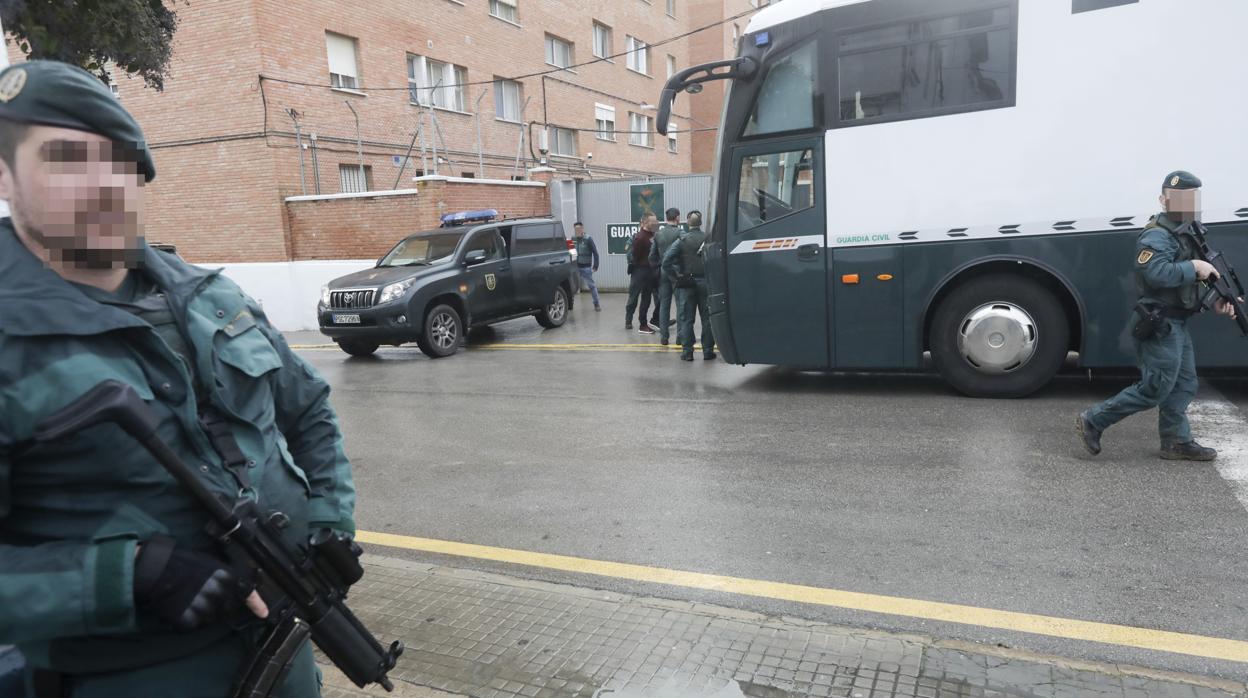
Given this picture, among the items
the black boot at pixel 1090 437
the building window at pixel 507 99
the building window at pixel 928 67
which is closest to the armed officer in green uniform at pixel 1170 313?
the black boot at pixel 1090 437

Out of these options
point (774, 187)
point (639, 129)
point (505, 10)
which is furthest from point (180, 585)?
point (639, 129)

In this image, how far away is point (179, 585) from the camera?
1427 millimetres

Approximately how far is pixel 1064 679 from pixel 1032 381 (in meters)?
4.95

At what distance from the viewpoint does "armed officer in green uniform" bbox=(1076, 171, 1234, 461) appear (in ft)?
16.6

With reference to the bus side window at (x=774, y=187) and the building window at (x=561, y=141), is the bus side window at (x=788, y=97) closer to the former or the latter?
the bus side window at (x=774, y=187)

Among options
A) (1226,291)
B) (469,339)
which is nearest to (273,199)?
(469,339)

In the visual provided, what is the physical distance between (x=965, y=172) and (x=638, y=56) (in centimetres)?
2764

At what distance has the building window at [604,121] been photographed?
2966cm

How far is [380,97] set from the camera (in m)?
20.2

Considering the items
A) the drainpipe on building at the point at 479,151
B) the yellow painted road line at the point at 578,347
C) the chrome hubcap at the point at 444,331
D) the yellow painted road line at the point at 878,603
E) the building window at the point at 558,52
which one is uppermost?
the building window at the point at 558,52

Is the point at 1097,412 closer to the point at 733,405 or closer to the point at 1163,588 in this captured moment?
the point at 1163,588

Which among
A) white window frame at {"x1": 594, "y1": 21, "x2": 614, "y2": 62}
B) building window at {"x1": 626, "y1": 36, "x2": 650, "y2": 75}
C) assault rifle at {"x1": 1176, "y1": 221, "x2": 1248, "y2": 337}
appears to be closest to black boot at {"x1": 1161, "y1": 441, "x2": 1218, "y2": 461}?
assault rifle at {"x1": 1176, "y1": 221, "x2": 1248, "y2": 337}

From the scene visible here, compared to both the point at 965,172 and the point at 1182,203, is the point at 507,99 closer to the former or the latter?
the point at 965,172

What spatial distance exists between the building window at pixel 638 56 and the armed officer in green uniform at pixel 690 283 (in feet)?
75.4
